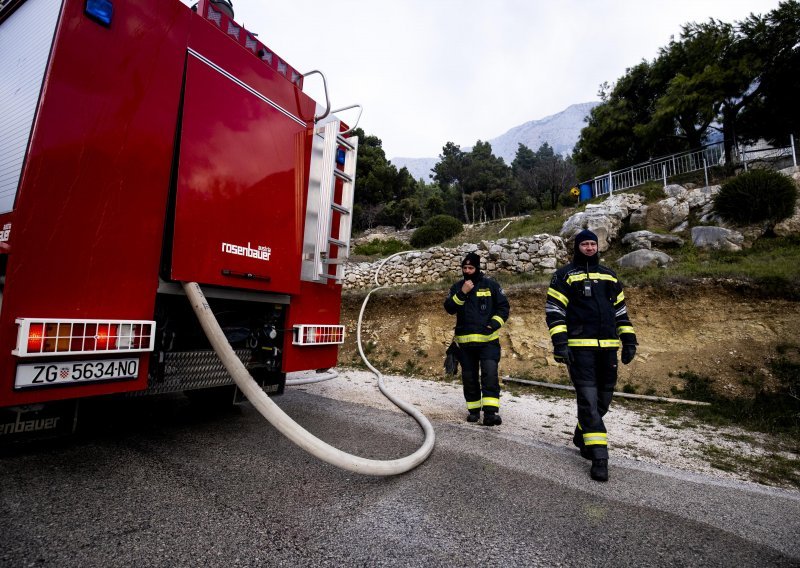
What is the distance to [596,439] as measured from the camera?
8.69ft

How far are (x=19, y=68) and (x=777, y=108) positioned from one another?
21.2 metres

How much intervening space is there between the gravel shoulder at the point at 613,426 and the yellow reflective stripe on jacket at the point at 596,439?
0.61 metres

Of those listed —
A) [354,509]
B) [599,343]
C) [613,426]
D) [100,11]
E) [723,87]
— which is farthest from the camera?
[723,87]

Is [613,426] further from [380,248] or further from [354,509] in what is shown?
[380,248]

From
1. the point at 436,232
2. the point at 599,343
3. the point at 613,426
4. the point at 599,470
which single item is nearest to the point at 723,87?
the point at 436,232

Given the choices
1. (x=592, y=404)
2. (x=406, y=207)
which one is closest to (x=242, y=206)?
(x=592, y=404)

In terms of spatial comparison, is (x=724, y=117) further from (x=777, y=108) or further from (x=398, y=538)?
(x=398, y=538)

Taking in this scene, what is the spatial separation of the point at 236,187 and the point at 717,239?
10.8m

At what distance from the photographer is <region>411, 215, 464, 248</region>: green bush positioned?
18109mm

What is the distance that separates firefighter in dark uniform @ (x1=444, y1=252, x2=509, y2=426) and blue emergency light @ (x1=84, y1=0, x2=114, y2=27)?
11.0 feet

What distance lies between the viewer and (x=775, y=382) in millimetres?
5047

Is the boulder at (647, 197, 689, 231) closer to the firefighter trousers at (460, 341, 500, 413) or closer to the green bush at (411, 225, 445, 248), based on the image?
the green bush at (411, 225, 445, 248)

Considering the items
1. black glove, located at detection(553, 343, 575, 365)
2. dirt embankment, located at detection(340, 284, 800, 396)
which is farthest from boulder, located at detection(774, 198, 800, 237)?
black glove, located at detection(553, 343, 575, 365)

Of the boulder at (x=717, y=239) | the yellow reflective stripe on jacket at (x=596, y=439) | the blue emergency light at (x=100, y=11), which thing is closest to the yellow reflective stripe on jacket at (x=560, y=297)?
the yellow reflective stripe on jacket at (x=596, y=439)
